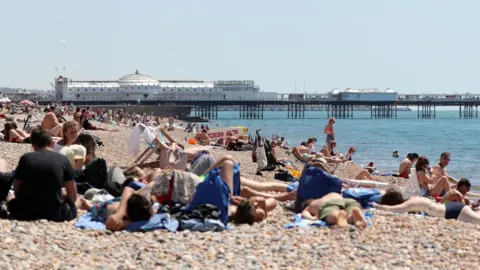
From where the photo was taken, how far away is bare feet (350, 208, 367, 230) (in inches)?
289

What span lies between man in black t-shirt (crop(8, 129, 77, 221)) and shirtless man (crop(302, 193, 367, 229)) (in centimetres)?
204

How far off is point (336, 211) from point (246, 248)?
1154mm

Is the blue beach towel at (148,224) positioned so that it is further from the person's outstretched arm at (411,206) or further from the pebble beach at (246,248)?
A: the person's outstretched arm at (411,206)

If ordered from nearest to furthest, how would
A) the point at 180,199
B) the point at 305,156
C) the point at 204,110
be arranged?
1. the point at 180,199
2. the point at 305,156
3. the point at 204,110

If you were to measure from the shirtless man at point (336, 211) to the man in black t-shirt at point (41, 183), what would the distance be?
2039 mm

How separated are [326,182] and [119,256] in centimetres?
271

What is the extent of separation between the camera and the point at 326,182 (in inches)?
332

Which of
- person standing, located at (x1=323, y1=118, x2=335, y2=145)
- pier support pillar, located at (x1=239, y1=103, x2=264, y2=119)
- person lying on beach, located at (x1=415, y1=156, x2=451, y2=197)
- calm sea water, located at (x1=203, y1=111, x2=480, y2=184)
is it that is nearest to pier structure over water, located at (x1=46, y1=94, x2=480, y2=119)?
pier support pillar, located at (x1=239, y1=103, x2=264, y2=119)

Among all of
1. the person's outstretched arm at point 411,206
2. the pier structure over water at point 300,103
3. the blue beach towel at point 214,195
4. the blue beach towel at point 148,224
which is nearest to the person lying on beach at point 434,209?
the person's outstretched arm at point 411,206

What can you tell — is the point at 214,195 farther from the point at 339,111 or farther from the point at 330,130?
the point at 339,111

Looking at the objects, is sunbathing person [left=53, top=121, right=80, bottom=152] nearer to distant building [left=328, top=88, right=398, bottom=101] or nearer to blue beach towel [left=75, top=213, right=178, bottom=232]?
blue beach towel [left=75, top=213, right=178, bottom=232]

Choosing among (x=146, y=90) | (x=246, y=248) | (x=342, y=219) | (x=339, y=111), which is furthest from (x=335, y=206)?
(x=146, y=90)

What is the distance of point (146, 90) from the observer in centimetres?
Result: 12519

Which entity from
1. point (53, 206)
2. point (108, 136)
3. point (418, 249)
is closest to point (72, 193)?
point (53, 206)
